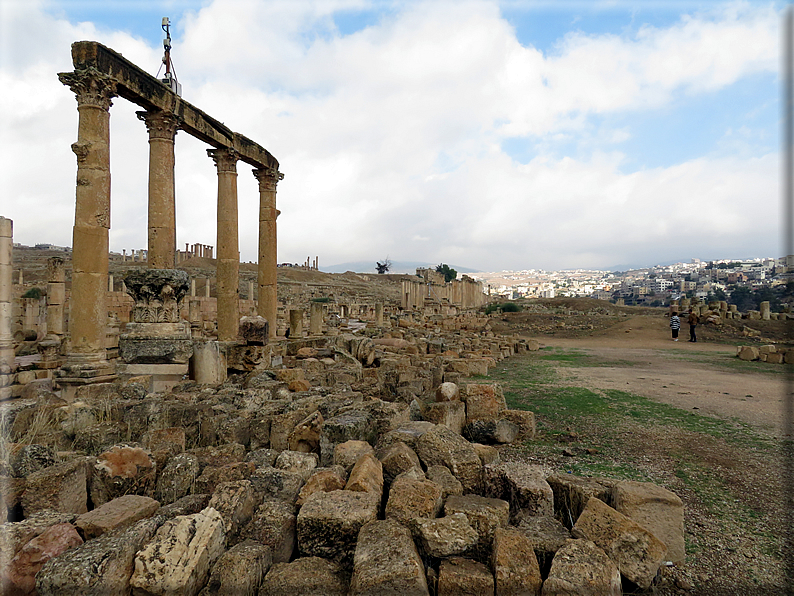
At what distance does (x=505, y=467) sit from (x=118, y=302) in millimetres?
23403

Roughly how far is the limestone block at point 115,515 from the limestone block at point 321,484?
3.57 feet

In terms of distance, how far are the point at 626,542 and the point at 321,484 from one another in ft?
7.46

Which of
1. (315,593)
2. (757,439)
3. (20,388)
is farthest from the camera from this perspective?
(20,388)

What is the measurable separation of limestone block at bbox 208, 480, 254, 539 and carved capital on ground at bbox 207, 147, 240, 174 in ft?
37.7

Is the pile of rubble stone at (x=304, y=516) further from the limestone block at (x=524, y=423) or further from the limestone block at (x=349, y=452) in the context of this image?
the limestone block at (x=524, y=423)

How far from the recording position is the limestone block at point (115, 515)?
295 cm

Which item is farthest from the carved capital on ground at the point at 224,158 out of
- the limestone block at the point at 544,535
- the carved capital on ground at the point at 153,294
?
the limestone block at the point at 544,535

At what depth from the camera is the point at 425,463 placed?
4.34m

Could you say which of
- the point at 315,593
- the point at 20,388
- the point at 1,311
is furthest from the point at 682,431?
the point at 1,311

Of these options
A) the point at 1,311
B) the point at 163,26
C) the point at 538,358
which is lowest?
the point at 538,358

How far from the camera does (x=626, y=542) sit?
2.88m

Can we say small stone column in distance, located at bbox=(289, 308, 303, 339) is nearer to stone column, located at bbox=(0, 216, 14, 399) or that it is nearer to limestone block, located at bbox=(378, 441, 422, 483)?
stone column, located at bbox=(0, 216, 14, 399)

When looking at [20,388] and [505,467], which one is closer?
[505,467]

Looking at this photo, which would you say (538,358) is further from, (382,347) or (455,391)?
(455,391)
